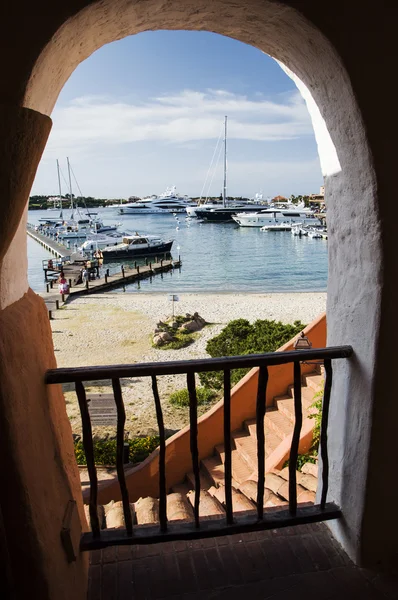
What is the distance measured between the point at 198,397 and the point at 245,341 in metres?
2.04

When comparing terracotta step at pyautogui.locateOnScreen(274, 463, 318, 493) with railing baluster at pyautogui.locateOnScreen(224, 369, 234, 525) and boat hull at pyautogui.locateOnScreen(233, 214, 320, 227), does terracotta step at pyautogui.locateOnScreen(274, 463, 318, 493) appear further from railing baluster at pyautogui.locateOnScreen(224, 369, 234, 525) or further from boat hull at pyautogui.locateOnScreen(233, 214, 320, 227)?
boat hull at pyautogui.locateOnScreen(233, 214, 320, 227)

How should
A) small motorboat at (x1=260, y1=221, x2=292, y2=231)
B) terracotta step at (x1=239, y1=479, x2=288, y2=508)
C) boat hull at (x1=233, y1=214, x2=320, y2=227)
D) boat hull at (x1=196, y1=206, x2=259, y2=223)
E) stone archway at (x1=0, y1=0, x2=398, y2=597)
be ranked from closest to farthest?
stone archway at (x1=0, y1=0, x2=398, y2=597) < terracotta step at (x1=239, y1=479, x2=288, y2=508) < small motorboat at (x1=260, y1=221, x2=292, y2=231) < boat hull at (x1=233, y1=214, x2=320, y2=227) < boat hull at (x1=196, y1=206, x2=259, y2=223)

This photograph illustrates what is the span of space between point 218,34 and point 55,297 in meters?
21.7

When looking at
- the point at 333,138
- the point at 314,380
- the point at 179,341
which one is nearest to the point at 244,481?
the point at 314,380

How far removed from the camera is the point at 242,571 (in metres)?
2.20

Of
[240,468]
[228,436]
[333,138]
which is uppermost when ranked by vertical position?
[333,138]

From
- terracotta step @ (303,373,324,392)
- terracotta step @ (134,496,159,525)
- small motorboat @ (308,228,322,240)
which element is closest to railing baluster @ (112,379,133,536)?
terracotta step @ (134,496,159,525)

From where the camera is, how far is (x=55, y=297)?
22422 mm

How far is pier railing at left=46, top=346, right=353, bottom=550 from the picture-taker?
6.47 ft

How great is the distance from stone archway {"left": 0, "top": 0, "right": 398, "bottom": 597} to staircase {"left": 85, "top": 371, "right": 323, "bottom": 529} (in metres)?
0.83

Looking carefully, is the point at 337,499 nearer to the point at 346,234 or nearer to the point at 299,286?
the point at 346,234

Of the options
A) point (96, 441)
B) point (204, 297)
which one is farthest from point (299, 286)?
point (96, 441)

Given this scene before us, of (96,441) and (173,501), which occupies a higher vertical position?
(173,501)

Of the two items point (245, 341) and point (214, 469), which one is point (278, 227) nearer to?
point (245, 341)
